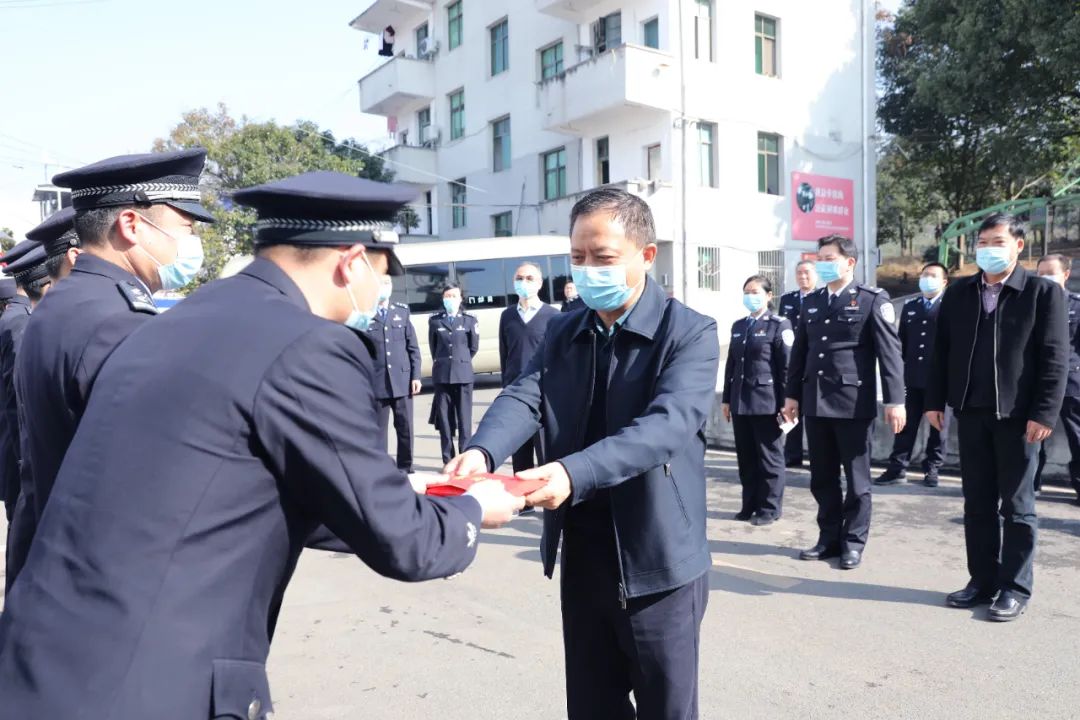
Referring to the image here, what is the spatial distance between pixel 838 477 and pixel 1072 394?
2891 mm

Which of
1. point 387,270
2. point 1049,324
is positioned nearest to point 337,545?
point 387,270

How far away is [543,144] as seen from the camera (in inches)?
961

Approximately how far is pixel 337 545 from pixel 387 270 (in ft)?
2.09

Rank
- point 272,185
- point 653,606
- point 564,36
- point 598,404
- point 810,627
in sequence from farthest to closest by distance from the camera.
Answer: point 564,36, point 810,627, point 598,404, point 653,606, point 272,185

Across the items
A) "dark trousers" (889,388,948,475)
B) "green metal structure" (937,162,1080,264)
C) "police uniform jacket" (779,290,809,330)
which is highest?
"green metal structure" (937,162,1080,264)

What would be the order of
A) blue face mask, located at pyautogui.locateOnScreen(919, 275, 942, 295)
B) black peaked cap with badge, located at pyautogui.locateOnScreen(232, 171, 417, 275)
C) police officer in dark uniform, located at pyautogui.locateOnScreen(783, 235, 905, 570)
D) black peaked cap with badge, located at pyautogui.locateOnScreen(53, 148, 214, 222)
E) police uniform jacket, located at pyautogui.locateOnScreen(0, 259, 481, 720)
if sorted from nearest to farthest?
police uniform jacket, located at pyautogui.locateOnScreen(0, 259, 481, 720) → black peaked cap with badge, located at pyautogui.locateOnScreen(232, 171, 417, 275) → black peaked cap with badge, located at pyautogui.locateOnScreen(53, 148, 214, 222) → police officer in dark uniform, located at pyautogui.locateOnScreen(783, 235, 905, 570) → blue face mask, located at pyautogui.locateOnScreen(919, 275, 942, 295)

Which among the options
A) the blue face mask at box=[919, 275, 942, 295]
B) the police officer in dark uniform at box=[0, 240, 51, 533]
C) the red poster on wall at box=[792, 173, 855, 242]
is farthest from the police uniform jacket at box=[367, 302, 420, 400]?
the red poster on wall at box=[792, 173, 855, 242]

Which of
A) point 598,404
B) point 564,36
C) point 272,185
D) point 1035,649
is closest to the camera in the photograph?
point 272,185

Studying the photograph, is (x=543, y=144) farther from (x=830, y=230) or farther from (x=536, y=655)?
(x=536, y=655)

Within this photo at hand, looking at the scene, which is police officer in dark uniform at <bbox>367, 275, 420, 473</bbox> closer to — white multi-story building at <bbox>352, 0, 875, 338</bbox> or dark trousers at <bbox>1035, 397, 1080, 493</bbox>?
dark trousers at <bbox>1035, 397, 1080, 493</bbox>

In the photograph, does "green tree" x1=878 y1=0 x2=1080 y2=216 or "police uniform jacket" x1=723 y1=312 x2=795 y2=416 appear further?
"green tree" x1=878 y1=0 x2=1080 y2=216

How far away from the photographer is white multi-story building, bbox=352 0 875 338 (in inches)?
819

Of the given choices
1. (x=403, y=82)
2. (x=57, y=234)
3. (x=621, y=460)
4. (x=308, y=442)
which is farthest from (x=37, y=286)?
(x=403, y=82)

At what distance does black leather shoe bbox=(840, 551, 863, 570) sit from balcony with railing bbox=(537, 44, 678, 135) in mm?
16337
